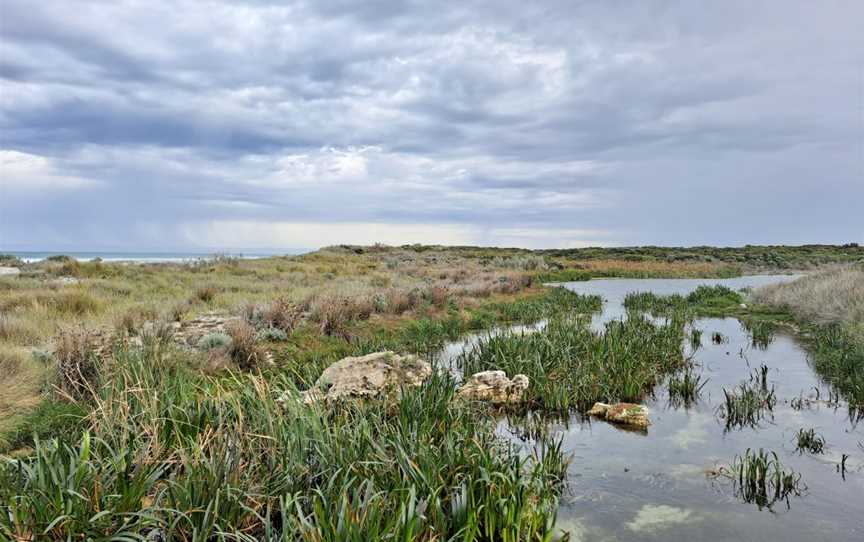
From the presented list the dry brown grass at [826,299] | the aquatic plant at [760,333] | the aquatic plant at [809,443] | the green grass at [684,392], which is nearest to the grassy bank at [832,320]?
the dry brown grass at [826,299]

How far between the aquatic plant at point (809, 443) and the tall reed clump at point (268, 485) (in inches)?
151

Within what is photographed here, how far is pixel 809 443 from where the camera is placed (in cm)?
725

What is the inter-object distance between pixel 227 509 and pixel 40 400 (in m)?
5.35

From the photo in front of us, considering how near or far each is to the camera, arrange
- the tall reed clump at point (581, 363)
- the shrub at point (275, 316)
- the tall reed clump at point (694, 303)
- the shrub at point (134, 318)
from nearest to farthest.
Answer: the tall reed clump at point (581, 363), the shrub at point (134, 318), the shrub at point (275, 316), the tall reed clump at point (694, 303)

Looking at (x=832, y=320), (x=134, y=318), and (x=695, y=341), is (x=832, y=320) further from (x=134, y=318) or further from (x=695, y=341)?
(x=134, y=318)

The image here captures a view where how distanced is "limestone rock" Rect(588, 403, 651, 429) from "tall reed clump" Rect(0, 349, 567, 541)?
297 centimetres

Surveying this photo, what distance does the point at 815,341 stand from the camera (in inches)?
588

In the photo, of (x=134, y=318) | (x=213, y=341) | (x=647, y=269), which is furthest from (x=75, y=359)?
(x=647, y=269)

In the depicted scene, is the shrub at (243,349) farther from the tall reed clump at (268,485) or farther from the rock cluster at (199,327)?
the tall reed clump at (268,485)

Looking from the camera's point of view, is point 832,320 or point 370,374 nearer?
point 370,374

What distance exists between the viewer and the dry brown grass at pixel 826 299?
1607 centimetres

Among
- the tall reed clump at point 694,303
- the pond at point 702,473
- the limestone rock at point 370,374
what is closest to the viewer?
the pond at point 702,473

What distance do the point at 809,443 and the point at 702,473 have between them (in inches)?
77.1

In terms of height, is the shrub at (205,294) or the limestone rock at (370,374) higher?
the shrub at (205,294)
